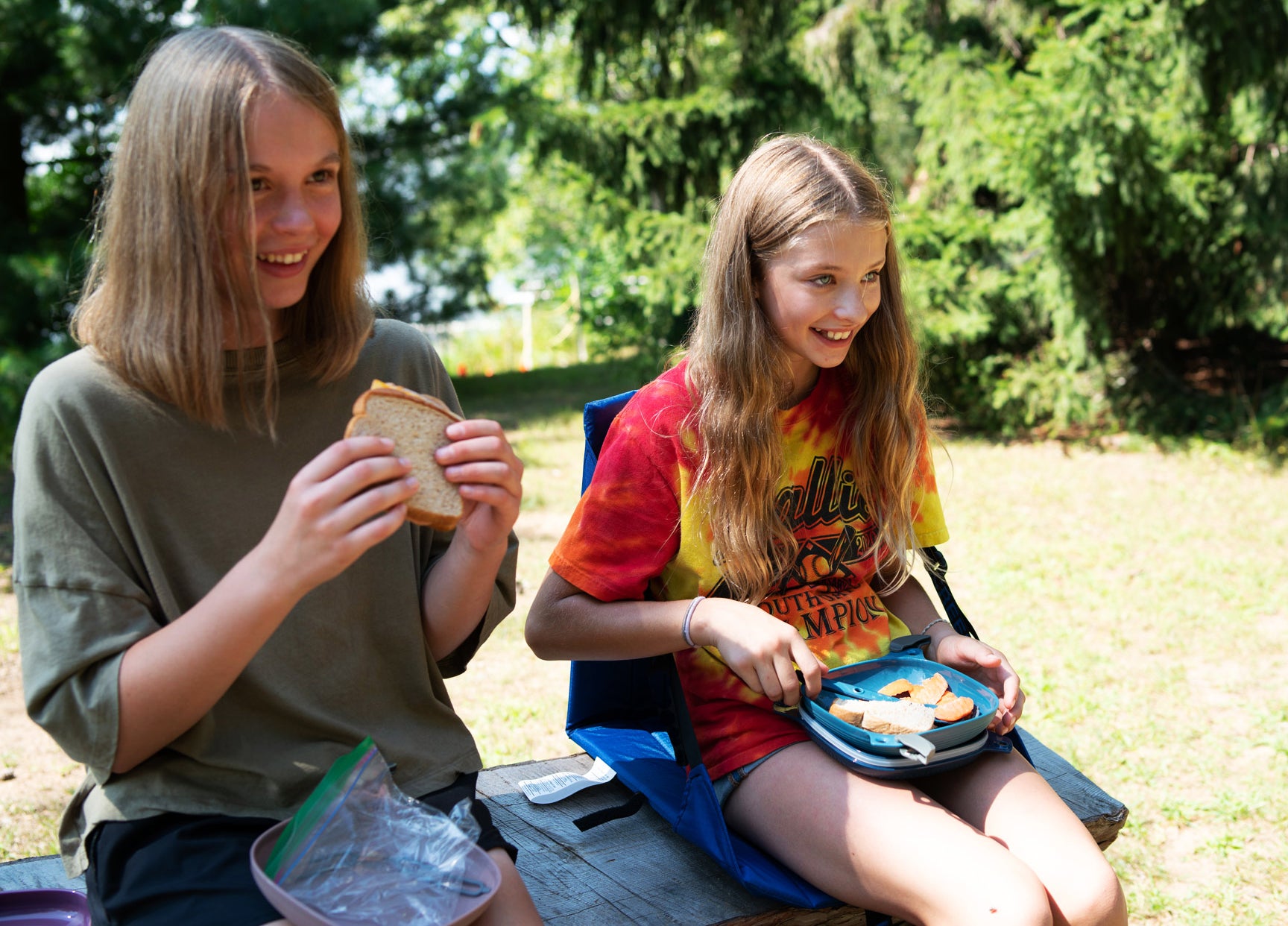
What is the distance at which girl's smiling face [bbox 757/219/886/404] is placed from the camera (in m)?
1.98

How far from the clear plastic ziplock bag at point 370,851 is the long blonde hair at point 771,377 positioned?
0.75m

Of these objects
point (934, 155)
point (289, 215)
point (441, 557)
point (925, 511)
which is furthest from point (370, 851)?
point (934, 155)

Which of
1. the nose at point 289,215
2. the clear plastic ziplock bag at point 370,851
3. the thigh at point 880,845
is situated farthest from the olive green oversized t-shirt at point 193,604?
the thigh at point 880,845

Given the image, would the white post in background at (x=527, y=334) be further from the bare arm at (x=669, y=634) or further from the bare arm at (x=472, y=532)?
the bare arm at (x=472, y=532)

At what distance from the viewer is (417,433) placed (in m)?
1.45

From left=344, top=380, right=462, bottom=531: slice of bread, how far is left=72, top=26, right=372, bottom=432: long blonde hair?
0.61ft

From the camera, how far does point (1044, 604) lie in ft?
16.0

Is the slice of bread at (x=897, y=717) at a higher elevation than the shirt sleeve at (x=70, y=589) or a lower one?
lower

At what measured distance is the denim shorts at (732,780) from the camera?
6.09 ft

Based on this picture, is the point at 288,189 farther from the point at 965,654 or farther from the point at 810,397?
the point at 965,654

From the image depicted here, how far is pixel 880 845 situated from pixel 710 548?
0.60 m

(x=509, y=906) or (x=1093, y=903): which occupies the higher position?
(x=509, y=906)

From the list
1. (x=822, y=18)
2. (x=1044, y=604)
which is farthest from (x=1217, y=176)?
(x=1044, y=604)

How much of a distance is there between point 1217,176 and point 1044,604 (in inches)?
170
